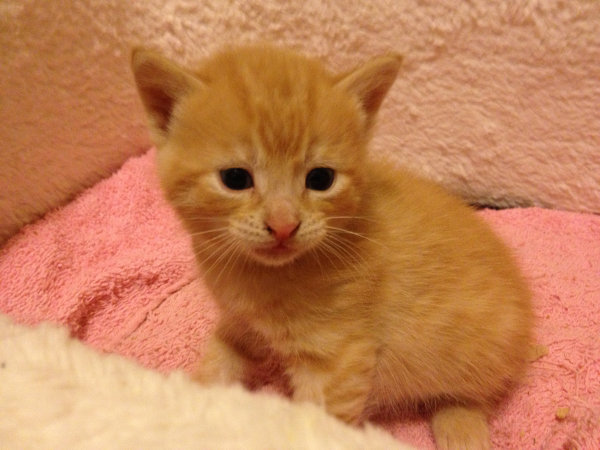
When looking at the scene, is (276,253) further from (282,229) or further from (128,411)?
(128,411)

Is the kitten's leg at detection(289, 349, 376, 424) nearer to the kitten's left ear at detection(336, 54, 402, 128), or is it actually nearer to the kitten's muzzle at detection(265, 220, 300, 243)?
the kitten's muzzle at detection(265, 220, 300, 243)

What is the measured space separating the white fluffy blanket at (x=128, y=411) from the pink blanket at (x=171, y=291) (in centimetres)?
44

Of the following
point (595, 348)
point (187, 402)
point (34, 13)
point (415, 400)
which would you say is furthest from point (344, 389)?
point (34, 13)

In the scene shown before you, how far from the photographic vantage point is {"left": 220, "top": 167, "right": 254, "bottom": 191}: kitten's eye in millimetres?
838

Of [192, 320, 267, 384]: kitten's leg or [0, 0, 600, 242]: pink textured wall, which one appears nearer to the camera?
[192, 320, 267, 384]: kitten's leg

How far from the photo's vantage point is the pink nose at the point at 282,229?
2.60 feet

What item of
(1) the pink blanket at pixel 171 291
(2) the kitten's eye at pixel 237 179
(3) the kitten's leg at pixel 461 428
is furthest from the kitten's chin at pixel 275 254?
(3) the kitten's leg at pixel 461 428

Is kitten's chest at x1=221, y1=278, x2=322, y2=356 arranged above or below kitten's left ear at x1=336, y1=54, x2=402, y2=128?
below

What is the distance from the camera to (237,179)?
2.76 ft

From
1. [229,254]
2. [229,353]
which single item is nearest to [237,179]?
[229,254]

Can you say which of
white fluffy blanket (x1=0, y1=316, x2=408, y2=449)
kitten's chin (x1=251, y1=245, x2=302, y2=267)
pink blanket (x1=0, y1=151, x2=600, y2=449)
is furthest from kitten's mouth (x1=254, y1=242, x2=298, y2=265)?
pink blanket (x1=0, y1=151, x2=600, y2=449)

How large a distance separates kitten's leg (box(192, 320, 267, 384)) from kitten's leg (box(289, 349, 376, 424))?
0.18m

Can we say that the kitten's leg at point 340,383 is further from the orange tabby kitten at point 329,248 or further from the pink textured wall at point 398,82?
the pink textured wall at point 398,82

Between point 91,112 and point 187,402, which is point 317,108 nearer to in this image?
point 187,402
